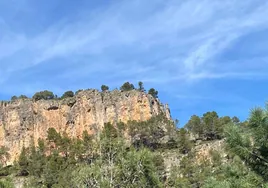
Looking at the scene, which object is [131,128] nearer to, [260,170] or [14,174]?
[14,174]

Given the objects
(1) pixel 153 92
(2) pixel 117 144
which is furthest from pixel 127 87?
(2) pixel 117 144

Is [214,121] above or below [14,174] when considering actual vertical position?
above

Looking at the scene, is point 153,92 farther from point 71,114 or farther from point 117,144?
point 117,144

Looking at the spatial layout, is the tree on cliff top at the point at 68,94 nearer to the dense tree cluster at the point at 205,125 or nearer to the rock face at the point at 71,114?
the rock face at the point at 71,114

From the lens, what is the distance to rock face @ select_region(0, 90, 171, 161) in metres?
128

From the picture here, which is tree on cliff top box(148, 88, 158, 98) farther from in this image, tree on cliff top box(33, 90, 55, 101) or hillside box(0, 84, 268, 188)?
Result: tree on cliff top box(33, 90, 55, 101)

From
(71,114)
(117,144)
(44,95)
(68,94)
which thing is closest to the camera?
(117,144)

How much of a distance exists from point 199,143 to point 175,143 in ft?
21.6

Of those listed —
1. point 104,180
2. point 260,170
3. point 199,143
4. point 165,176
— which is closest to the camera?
point 260,170

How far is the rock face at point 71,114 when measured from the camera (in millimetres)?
127562

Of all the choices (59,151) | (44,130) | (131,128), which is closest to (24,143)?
(44,130)

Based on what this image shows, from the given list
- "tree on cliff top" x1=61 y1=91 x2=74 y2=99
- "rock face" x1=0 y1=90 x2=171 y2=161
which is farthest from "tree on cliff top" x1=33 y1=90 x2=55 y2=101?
"rock face" x1=0 y1=90 x2=171 y2=161

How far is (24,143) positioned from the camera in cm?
12888

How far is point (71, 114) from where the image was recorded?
133875 millimetres
